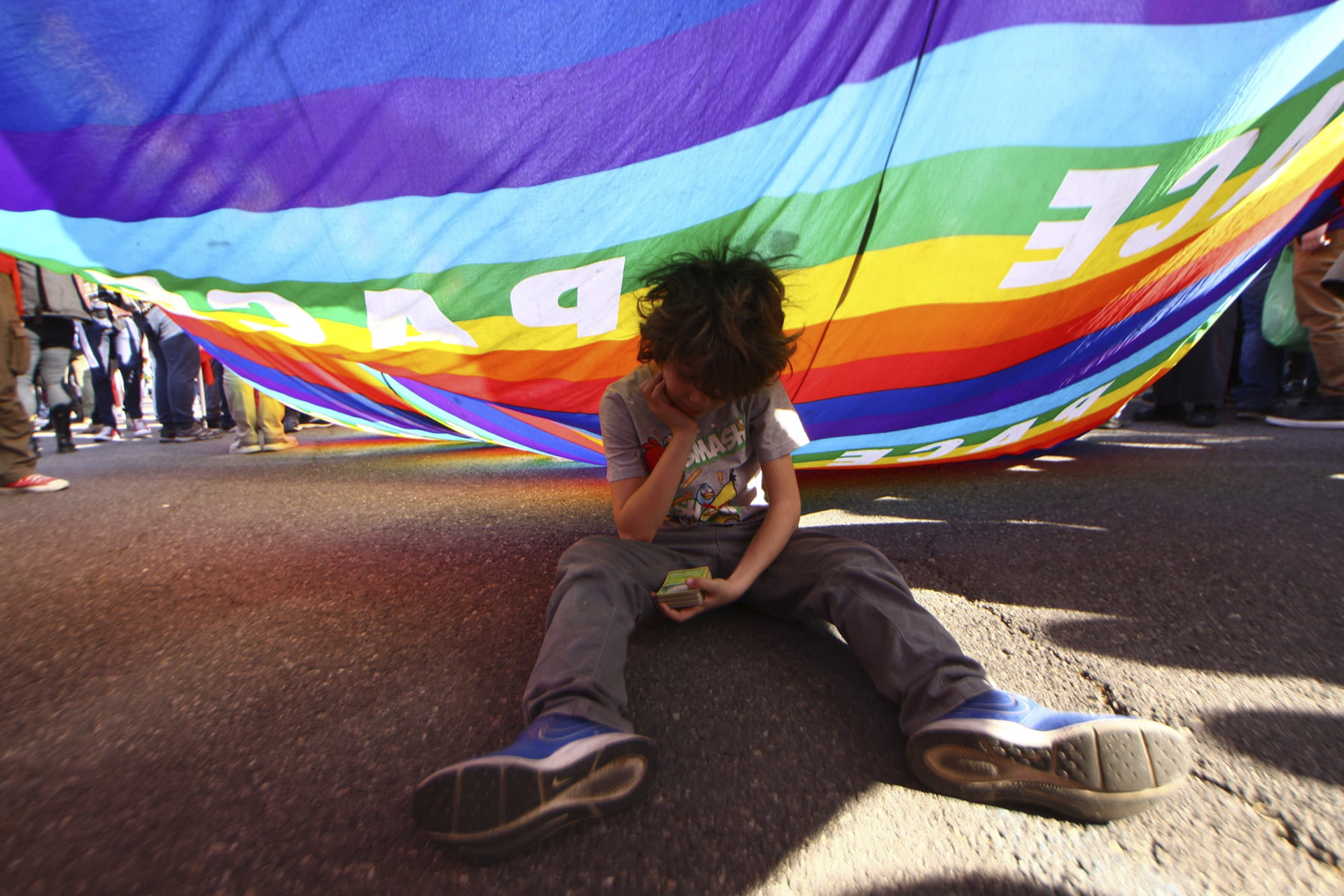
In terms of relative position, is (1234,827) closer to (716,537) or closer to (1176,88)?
(716,537)

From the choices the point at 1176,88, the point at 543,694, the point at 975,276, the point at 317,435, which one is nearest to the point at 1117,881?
the point at 543,694

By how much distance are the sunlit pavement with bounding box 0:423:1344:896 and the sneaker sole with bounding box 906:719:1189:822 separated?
0.10 feet

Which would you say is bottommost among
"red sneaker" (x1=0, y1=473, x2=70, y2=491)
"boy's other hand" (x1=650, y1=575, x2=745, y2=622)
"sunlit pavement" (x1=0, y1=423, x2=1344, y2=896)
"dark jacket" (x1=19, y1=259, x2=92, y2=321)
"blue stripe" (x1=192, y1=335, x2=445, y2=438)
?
"red sneaker" (x1=0, y1=473, x2=70, y2=491)

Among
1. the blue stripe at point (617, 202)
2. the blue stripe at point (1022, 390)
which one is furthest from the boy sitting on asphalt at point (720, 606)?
the blue stripe at point (1022, 390)

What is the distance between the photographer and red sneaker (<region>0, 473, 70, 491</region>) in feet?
9.54

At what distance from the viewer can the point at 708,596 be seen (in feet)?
3.87

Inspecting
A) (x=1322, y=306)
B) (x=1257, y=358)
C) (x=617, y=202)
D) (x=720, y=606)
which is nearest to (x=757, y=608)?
(x=720, y=606)

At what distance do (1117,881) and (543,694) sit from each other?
0.71m

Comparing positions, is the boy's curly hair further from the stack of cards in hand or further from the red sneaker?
the red sneaker

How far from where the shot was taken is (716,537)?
4.35ft

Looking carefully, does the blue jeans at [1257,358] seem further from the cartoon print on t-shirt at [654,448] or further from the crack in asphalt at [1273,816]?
the cartoon print on t-shirt at [654,448]

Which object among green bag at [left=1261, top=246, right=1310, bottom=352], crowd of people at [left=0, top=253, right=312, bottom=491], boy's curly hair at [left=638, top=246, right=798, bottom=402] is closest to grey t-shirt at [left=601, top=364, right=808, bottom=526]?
boy's curly hair at [left=638, top=246, right=798, bottom=402]

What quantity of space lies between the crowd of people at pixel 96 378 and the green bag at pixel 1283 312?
582 centimetres

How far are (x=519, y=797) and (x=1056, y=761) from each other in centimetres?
66
